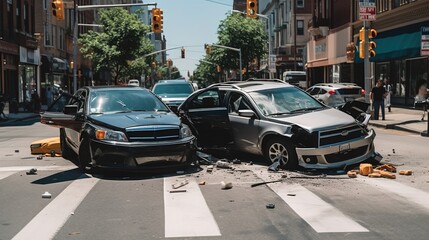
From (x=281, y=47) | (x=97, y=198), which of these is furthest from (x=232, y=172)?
(x=281, y=47)

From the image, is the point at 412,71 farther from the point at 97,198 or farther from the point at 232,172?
the point at 97,198

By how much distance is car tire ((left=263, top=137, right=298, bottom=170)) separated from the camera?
9.25 meters

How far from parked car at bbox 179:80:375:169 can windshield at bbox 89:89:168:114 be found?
0.82m

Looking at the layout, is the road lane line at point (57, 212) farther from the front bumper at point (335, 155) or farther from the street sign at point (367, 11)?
the street sign at point (367, 11)

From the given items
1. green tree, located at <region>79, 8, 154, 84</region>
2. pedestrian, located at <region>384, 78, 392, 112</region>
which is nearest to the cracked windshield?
pedestrian, located at <region>384, 78, 392, 112</region>

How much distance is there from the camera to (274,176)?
8961mm

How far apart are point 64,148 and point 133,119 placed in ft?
10.0

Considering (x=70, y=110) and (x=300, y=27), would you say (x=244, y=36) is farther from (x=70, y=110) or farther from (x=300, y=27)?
(x=70, y=110)

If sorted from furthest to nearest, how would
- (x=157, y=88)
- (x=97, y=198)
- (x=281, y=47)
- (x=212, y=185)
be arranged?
1. (x=281, y=47)
2. (x=157, y=88)
3. (x=212, y=185)
4. (x=97, y=198)

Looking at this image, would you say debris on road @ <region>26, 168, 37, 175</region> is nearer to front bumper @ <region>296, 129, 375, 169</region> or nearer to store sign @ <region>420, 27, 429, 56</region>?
front bumper @ <region>296, 129, 375, 169</region>

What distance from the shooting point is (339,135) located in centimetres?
920

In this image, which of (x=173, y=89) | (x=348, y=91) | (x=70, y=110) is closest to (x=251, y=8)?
(x=348, y=91)

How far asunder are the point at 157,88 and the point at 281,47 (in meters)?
56.1

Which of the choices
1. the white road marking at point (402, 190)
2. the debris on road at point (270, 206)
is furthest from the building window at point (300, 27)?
the debris on road at point (270, 206)
